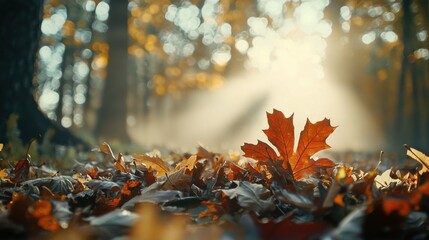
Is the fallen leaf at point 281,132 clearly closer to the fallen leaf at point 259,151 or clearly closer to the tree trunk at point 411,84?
the fallen leaf at point 259,151

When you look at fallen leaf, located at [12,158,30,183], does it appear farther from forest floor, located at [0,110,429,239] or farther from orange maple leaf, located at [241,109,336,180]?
orange maple leaf, located at [241,109,336,180]

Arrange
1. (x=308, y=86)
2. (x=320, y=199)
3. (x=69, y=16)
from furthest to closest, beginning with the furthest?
(x=308, y=86)
(x=69, y=16)
(x=320, y=199)

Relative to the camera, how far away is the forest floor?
0.94 metres

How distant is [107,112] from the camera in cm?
902

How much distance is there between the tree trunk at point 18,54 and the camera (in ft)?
12.1

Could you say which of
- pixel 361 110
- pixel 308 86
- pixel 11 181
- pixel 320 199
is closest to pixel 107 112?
pixel 11 181

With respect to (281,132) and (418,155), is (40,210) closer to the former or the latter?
(281,132)

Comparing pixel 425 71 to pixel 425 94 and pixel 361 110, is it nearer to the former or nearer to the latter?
pixel 425 94

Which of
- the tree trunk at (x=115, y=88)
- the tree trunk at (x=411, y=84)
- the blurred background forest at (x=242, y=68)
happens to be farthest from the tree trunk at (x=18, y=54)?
the tree trunk at (x=411, y=84)

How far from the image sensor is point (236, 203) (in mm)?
1286

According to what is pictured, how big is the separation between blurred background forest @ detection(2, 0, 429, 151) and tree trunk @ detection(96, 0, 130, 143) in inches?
0.8

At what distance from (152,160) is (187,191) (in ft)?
0.92

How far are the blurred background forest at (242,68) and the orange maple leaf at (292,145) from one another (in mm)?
3211

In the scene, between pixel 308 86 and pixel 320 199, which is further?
pixel 308 86
